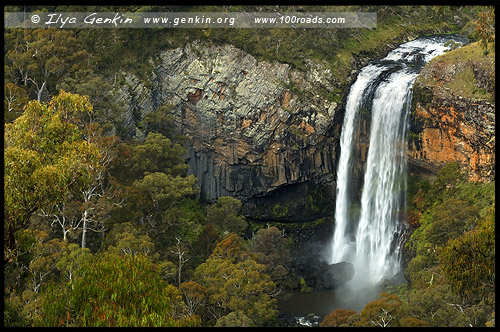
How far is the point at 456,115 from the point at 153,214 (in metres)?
18.2

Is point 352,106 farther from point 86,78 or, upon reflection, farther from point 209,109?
point 86,78

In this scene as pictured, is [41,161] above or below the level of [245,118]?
below

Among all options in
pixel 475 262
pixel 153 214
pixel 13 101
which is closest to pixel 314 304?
pixel 153 214

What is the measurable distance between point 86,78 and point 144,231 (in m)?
12.6

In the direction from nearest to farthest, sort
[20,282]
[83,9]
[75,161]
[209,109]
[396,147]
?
[75,161]
[20,282]
[396,147]
[209,109]
[83,9]

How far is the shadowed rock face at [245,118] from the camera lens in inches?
1654

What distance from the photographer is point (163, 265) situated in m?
30.8

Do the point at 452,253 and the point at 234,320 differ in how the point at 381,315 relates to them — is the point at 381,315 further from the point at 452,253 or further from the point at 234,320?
the point at 452,253

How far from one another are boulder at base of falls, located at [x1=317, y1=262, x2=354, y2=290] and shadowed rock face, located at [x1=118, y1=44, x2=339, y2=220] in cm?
564

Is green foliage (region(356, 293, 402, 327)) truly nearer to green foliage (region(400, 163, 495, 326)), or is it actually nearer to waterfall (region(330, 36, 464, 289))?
green foliage (region(400, 163, 495, 326))

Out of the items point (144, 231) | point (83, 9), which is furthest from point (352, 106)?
point (83, 9)

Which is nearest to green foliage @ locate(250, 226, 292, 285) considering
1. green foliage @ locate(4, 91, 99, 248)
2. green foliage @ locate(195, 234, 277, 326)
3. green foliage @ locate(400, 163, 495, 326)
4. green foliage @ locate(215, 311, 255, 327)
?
green foliage @ locate(195, 234, 277, 326)

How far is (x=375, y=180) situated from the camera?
41.6 metres

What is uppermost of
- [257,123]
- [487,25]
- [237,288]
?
[487,25]
